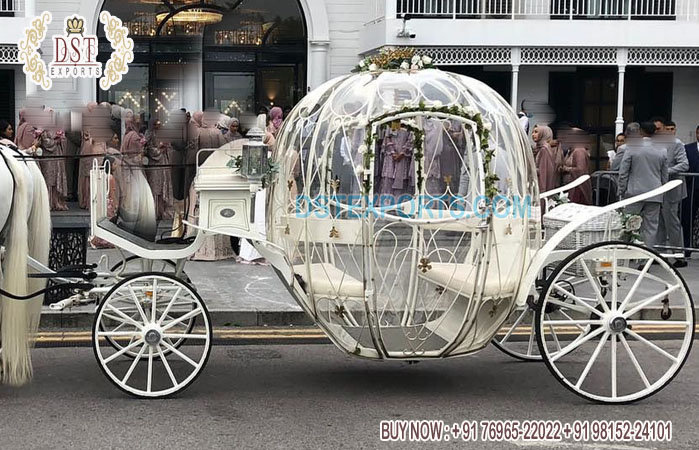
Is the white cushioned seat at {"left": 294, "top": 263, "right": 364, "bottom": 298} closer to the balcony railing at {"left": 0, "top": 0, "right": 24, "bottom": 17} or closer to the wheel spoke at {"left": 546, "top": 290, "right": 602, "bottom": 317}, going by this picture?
the wheel spoke at {"left": 546, "top": 290, "right": 602, "bottom": 317}

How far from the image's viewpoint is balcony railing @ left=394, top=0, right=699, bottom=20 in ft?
63.8

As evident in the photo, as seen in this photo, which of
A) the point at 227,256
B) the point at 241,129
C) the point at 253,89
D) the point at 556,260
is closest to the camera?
the point at 556,260

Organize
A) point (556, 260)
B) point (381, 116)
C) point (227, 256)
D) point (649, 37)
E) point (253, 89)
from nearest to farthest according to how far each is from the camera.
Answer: point (381, 116), point (556, 260), point (227, 256), point (649, 37), point (253, 89)

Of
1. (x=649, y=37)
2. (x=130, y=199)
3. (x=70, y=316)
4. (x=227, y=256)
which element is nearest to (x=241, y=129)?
(x=227, y=256)

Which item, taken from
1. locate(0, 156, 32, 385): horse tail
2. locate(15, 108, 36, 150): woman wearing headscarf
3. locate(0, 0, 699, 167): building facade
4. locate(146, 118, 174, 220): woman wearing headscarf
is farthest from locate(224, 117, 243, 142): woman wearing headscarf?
locate(0, 156, 32, 385): horse tail

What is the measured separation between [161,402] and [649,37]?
15.4 metres

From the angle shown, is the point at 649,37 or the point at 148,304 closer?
the point at 148,304

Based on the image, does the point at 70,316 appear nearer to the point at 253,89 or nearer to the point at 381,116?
the point at 381,116

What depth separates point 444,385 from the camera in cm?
678

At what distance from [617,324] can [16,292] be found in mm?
3910

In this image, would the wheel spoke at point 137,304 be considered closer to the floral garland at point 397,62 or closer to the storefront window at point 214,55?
the floral garland at point 397,62

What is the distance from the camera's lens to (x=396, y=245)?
6.71 meters

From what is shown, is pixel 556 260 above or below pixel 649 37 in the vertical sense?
below

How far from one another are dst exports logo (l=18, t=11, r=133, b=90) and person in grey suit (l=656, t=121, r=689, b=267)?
28.0 feet
